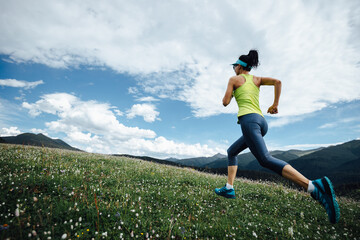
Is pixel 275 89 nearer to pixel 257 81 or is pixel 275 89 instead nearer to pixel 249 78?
pixel 257 81

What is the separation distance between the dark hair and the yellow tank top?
1.82 ft

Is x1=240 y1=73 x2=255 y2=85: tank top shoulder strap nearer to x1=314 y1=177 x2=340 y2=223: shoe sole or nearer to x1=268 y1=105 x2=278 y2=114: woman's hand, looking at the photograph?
x1=268 y1=105 x2=278 y2=114: woman's hand

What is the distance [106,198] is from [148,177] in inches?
111

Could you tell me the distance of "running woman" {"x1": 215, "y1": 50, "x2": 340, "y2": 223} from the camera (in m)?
3.46

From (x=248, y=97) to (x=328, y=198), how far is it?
2567mm

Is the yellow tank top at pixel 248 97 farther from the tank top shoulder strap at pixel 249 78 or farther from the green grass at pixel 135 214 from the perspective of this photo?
the green grass at pixel 135 214

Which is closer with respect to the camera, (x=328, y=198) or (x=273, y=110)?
(x=328, y=198)

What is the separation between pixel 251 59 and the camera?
Answer: 4871 millimetres

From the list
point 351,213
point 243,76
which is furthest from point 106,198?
point 351,213

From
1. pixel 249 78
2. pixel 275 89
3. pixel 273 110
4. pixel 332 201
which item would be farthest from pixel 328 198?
pixel 249 78

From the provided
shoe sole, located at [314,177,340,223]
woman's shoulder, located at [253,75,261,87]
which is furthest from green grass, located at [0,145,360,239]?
woman's shoulder, located at [253,75,261,87]

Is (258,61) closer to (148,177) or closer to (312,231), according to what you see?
(312,231)

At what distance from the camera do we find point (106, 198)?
4.48m

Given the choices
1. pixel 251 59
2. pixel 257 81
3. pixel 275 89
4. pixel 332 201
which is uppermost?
pixel 251 59
